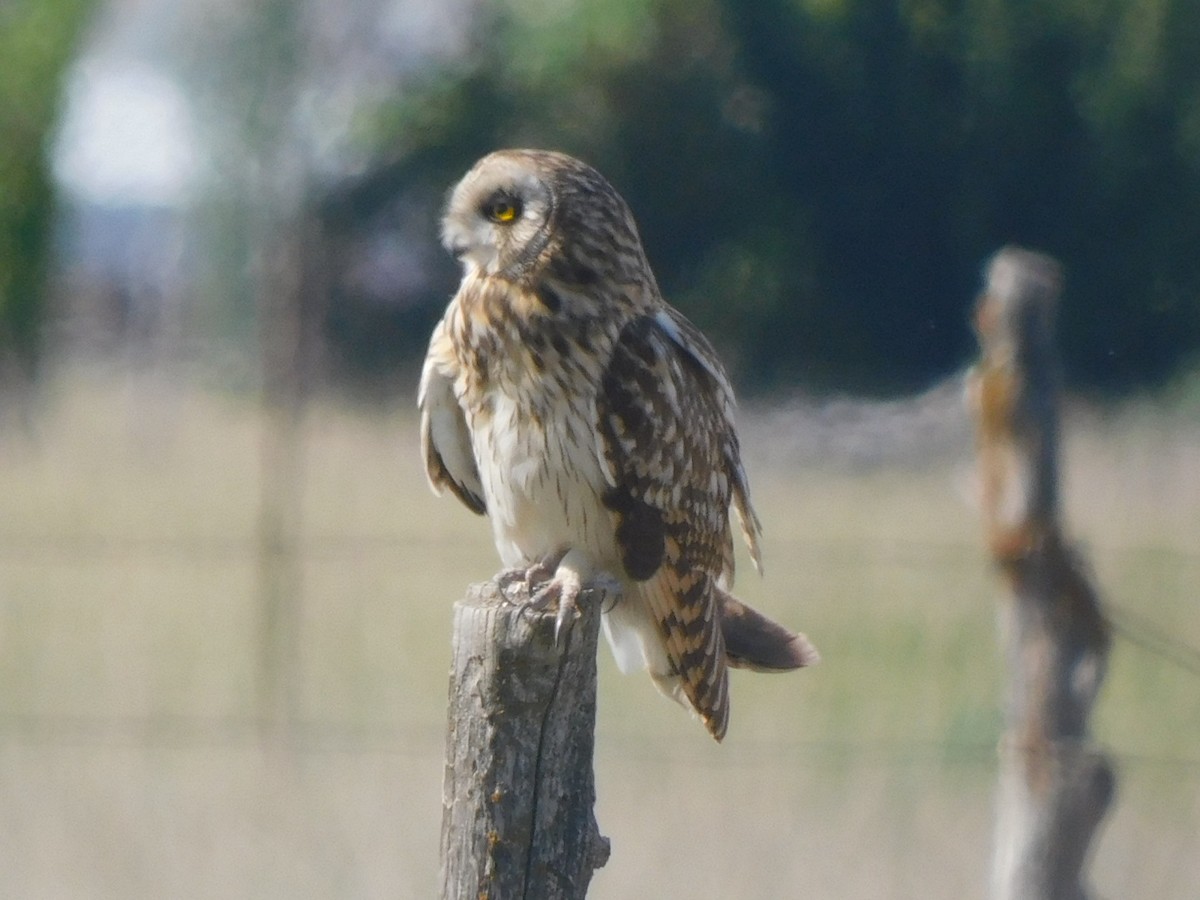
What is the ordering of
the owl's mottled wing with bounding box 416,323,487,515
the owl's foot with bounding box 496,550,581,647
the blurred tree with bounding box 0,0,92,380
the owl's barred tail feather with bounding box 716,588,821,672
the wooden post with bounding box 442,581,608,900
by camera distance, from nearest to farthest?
the wooden post with bounding box 442,581,608,900 → the owl's foot with bounding box 496,550,581,647 → the owl's barred tail feather with bounding box 716,588,821,672 → the owl's mottled wing with bounding box 416,323,487,515 → the blurred tree with bounding box 0,0,92,380

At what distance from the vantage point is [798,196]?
1196 centimetres

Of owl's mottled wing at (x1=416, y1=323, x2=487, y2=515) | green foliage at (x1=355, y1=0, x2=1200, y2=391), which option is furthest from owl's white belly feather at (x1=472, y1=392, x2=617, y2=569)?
green foliage at (x1=355, y1=0, x2=1200, y2=391)

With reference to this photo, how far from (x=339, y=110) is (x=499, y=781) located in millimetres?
10210

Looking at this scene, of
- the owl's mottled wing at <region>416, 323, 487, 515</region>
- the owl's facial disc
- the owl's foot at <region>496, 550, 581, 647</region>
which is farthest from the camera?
the owl's mottled wing at <region>416, 323, 487, 515</region>

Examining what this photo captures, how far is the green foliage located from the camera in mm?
10750

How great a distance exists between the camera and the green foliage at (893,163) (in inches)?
423

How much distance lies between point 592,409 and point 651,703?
3999 mm

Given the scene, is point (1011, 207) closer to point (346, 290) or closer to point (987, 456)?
point (346, 290)

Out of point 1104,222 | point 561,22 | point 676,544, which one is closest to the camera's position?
point 676,544

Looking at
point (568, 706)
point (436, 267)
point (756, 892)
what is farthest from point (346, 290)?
point (568, 706)

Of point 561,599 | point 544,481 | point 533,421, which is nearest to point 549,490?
point 544,481

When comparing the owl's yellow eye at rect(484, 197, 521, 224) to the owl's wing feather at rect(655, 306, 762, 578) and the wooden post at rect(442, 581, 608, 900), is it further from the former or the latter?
the wooden post at rect(442, 581, 608, 900)

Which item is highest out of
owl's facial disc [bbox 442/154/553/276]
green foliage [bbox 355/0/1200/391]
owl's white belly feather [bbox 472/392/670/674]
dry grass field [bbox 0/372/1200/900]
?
green foliage [bbox 355/0/1200/391]

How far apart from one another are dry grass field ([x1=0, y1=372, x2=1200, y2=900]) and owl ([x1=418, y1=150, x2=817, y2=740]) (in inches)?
61.9
